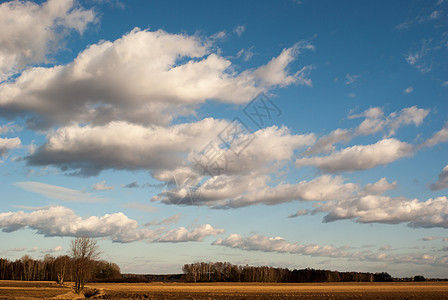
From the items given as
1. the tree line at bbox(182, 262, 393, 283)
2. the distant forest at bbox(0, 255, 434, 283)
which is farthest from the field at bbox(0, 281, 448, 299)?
the tree line at bbox(182, 262, 393, 283)

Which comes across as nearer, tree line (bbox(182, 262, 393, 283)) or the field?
the field

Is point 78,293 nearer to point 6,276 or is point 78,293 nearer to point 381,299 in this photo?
point 381,299

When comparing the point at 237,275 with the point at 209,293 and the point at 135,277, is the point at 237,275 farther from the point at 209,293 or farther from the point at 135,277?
the point at 209,293

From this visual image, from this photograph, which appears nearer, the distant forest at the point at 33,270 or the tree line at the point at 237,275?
the distant forest at the point at 33,270

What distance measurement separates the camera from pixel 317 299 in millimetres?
46094

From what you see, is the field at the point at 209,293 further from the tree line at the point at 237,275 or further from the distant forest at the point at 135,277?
the tree line at the point at 237,275

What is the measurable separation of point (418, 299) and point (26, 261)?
531ft

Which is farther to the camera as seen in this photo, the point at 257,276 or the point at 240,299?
the point at 257,276

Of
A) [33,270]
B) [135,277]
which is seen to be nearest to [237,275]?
[135,277]

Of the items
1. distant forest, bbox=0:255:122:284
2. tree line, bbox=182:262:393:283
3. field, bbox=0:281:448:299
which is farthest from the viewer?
tree line, bbox=182:262:393:283

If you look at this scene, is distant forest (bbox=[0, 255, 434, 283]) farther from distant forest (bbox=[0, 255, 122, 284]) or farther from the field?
the field

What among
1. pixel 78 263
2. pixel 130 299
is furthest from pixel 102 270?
pixel 130 299

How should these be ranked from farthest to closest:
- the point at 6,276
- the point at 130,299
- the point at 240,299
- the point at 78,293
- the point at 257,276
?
1. the point at 257,276
2. the point at 6,276
3. the point at 78,293
4. the point at 240,299
5. the point at 130,299

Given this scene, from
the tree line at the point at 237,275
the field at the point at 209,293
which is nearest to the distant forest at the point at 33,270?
the tree line at the point at 237,275
